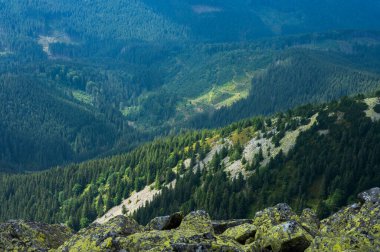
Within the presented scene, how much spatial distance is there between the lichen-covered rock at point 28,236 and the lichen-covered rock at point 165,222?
25.8 feet

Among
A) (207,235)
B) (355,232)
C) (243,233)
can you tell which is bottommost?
(243,233)

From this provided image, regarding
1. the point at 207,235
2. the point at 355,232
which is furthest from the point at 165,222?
the point at 355,232

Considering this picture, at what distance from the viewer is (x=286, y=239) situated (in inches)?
1433

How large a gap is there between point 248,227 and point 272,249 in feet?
19.7

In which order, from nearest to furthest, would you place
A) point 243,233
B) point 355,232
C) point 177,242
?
point 177,242 < point 355,232 < point 243,233

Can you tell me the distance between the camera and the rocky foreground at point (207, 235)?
104 feet

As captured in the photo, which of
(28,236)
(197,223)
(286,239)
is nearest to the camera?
(286,239)

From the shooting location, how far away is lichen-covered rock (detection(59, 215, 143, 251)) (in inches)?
1379

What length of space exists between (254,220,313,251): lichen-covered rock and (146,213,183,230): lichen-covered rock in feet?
29.4

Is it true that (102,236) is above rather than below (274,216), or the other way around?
above

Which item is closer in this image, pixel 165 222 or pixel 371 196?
pixel 371 196

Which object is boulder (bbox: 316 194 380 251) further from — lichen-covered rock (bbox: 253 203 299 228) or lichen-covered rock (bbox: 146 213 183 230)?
lichen-covered rock (bbox: 146 213 183 230)

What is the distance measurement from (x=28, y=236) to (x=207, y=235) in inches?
614

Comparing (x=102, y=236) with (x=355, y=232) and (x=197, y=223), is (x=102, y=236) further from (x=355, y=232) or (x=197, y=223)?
(x=355, y=232)
